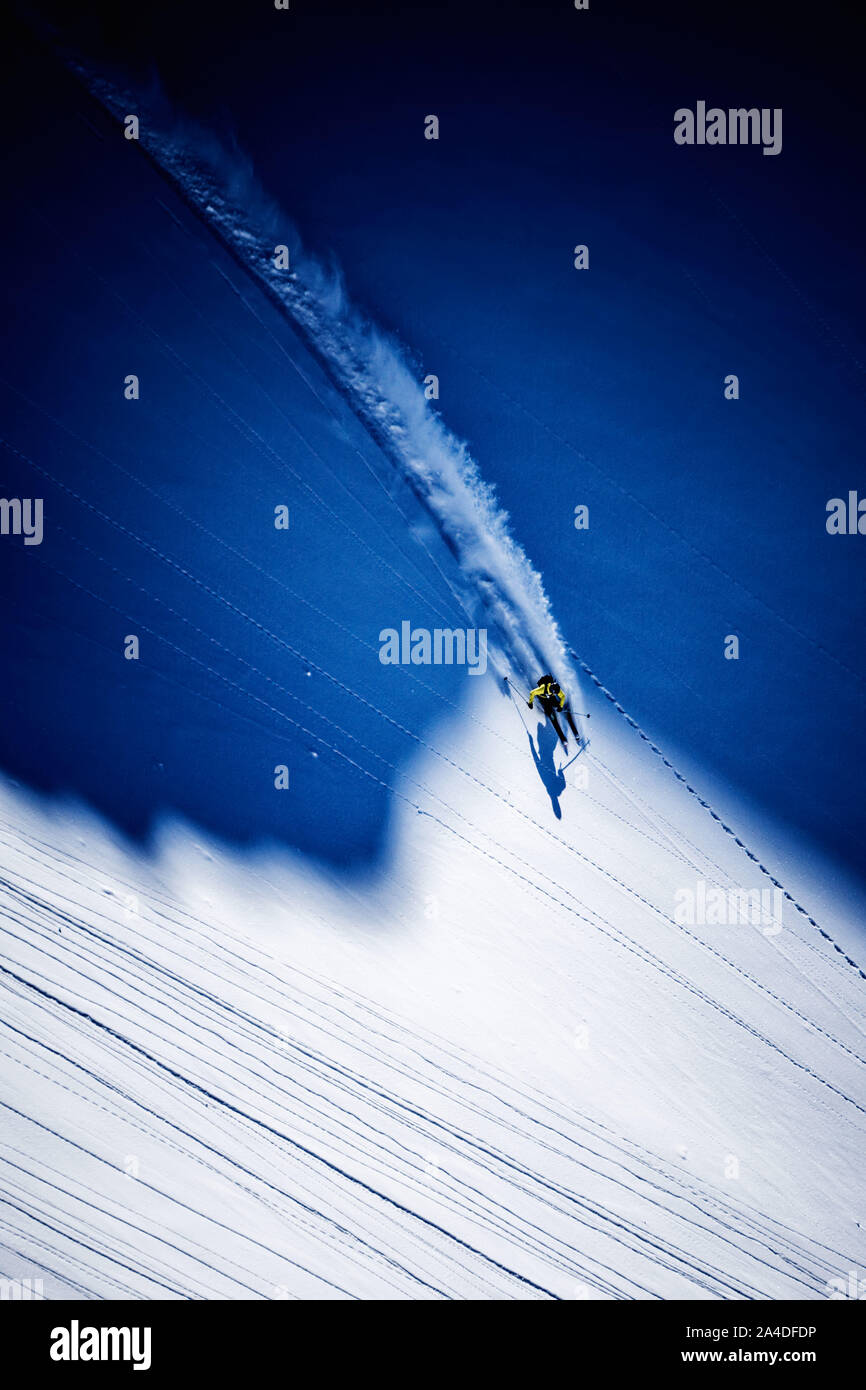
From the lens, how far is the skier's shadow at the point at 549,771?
518 centimetres

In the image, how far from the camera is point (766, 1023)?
506 centimetres

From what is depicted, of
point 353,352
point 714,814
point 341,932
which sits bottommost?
point 341,932

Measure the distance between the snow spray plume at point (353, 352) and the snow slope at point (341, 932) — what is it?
0.04m

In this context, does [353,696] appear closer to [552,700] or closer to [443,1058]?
[552,700]

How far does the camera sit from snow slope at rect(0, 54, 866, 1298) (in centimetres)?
476

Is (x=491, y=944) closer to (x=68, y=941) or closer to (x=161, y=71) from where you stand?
(x=68, y=941)

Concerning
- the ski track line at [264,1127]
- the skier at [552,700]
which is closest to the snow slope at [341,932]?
the ski track line at [264,1127]

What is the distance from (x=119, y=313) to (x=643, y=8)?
364cm

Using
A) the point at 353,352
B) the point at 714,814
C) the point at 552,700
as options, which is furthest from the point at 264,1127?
the point at 353,352

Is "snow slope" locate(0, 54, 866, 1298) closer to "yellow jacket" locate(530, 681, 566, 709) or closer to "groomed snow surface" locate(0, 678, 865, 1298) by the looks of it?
"groomed snow surface" locate(0, 678, 865, 1298)

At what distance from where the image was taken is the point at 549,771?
5188mm

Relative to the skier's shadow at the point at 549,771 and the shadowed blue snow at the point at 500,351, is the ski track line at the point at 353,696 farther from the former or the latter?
the skier's shadow at the point at 549,771

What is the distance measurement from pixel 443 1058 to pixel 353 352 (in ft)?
13.5

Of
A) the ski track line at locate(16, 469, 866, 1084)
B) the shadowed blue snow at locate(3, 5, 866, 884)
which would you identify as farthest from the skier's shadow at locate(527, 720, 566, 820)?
the shadowed blue snow at locate(3, 5, 866, 884)
